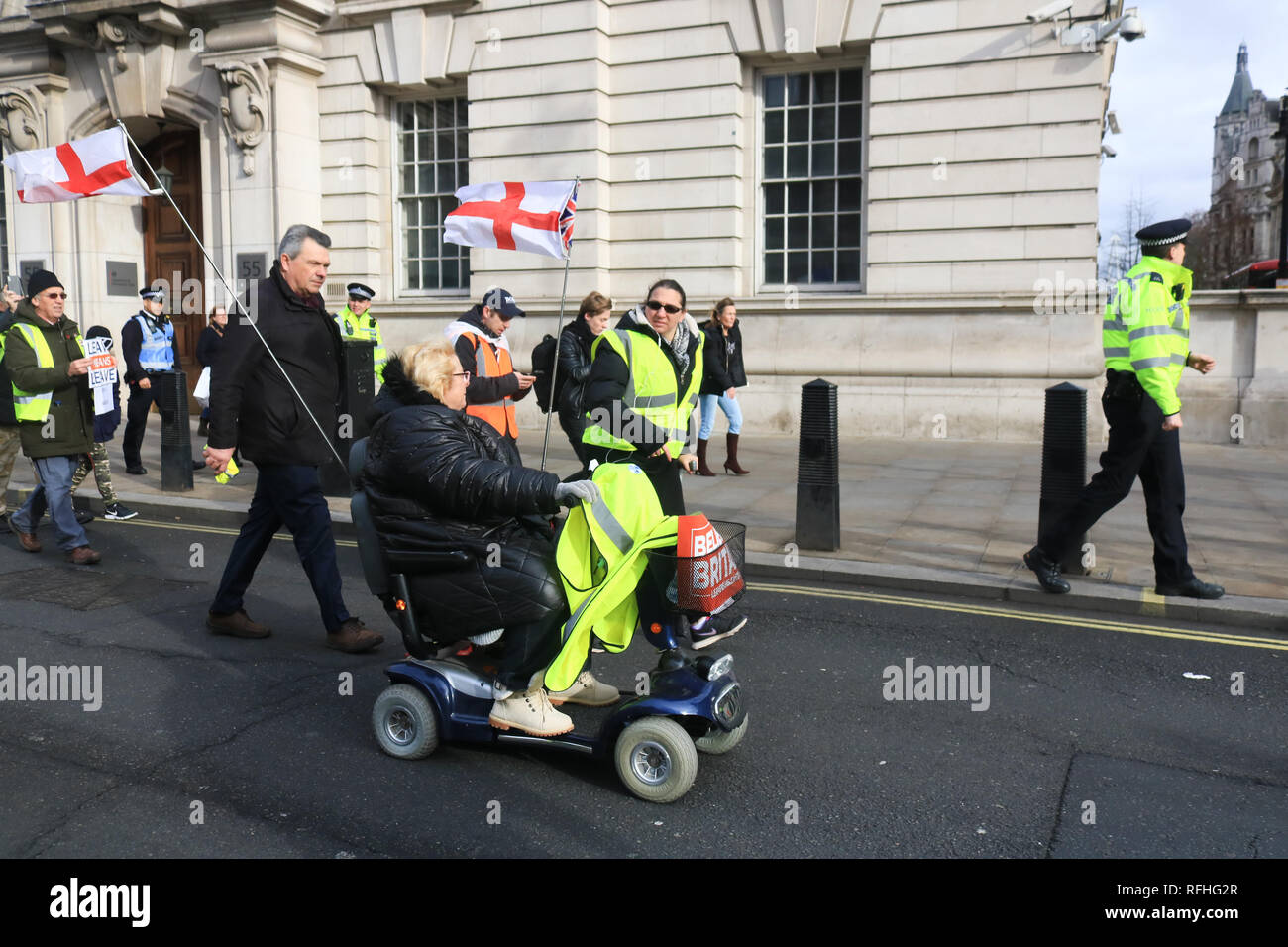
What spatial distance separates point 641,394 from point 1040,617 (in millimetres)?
2585

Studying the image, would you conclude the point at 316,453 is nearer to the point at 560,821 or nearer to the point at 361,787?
the point at 361,787

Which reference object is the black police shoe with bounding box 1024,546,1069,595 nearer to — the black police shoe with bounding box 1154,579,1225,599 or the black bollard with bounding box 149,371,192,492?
the black police shoe with bounding box 1154,579,1225,599

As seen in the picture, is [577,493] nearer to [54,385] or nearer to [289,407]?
[289,407]

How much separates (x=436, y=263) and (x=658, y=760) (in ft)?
47.0

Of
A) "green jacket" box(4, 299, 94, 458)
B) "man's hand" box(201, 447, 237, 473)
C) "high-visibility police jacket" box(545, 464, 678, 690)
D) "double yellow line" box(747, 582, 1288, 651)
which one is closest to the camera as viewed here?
"high-visibility police jacket" box(545, 464, 678, 690)

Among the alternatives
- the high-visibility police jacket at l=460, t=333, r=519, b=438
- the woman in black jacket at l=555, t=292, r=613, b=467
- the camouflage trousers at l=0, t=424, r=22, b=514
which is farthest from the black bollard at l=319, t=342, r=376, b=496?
the high-visibility police jacket at l=460, t=333, r=519, b=438

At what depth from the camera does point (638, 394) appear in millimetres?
5512

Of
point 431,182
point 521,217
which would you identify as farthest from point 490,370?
point 431,182

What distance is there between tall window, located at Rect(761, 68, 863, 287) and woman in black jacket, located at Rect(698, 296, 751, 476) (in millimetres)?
4004

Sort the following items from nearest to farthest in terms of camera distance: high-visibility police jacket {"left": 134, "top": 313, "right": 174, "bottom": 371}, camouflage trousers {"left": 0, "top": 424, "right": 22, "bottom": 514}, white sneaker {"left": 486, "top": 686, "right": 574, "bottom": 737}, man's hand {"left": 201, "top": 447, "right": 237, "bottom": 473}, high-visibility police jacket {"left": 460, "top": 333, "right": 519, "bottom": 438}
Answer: white sneaker {"left": 486, "top": 686, "right": 574, "bottom": 737} < man's hand {"left": 201, "top": 447, "right": 237, "bottom": 473} < high-visibility police jacket {"left": 460, "top": 333, "right": 519, "bottom": 438} < camouflage trousers {"left": 0, "top": 424, "right": 22, "bottom": 514} < high-visibility police jacket {"left": 134, "top": 313, "right": 174, "bottom": 371}

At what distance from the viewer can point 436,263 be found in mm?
17062

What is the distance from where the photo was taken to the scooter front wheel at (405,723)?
4.06 m

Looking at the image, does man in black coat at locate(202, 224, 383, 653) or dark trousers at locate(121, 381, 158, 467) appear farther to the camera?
dark trousers at locate(121, 381, 158, 467)

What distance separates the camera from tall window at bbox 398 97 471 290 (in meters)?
16.7
